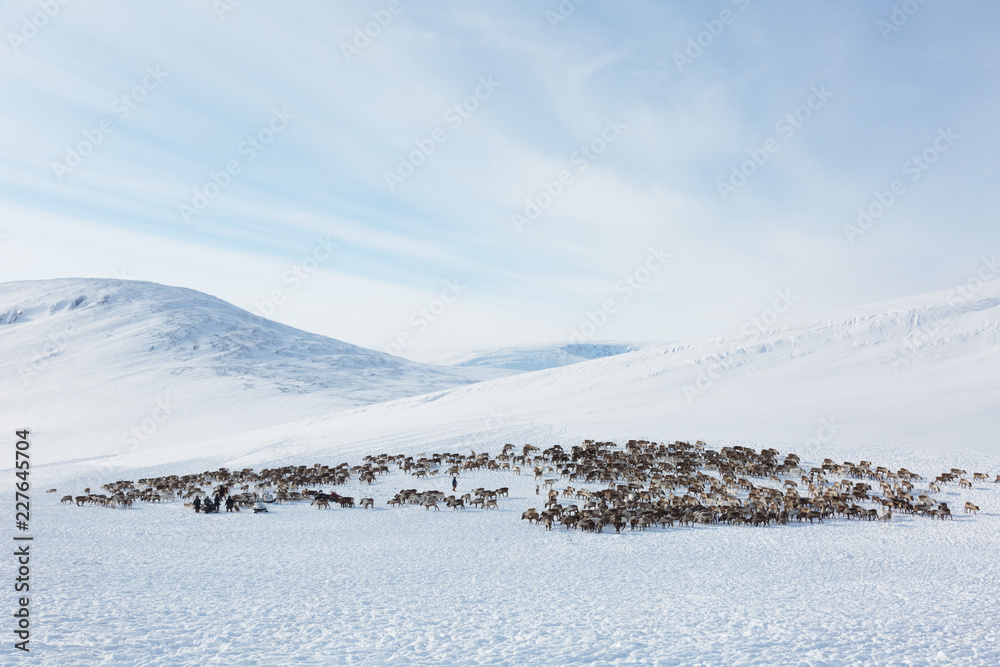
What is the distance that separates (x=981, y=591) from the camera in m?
13.5

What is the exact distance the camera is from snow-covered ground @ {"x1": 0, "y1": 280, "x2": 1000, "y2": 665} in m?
10.3

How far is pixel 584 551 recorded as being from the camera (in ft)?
59.0

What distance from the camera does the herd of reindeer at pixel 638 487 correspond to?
22.5 meters

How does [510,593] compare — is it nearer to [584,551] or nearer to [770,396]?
[584,551]

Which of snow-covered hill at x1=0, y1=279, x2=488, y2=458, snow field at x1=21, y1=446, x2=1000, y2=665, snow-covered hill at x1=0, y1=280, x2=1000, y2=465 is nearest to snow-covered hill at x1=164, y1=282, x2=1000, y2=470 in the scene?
snow-covered hill at x1=0, y1=280, x2=1000, y2=465

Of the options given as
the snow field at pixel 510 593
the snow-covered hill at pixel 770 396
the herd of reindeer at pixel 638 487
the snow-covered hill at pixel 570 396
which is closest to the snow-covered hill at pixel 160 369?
the snow-covered hill at pixel 570 396

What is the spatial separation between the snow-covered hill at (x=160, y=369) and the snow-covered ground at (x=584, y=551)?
14.6 metres

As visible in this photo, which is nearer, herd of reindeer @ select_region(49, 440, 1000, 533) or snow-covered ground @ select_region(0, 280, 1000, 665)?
snow-covered ground @ select_region(0, 280, 1000, 665)

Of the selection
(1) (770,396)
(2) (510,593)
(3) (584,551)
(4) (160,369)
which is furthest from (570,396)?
(4) (160,369)


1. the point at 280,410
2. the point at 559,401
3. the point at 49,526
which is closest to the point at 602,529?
the point at 49,526

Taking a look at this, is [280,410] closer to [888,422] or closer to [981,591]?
[888,422]

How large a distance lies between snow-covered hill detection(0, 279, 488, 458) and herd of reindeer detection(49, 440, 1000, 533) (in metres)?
38.8

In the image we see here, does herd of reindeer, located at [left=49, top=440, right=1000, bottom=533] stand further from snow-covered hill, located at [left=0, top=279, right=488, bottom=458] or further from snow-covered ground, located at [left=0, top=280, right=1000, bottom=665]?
snow-covered hill, located at [left=0, top=279, right=488, bottom=458]

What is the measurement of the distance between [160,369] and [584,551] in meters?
108
